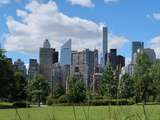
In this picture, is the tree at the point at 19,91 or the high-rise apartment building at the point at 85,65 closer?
the high-rise apartment building at the point at 85,65

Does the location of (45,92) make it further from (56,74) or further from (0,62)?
(56,74)

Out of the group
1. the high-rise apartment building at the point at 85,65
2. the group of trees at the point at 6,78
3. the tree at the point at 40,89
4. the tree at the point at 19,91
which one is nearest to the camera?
the high-rise apartment building at the point at 85,65

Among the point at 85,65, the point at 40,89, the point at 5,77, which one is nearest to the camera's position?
the point at 85,65

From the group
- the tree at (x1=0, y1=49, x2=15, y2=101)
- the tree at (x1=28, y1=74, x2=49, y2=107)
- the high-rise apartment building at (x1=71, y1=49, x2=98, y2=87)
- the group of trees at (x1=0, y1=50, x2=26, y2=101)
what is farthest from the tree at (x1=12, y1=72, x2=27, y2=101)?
the high-rise apartment building at (x1=71, y1=49, x2=98, y2=87)

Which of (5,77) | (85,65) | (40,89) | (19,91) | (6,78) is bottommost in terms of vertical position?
(85,65)

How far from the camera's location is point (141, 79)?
310 ft

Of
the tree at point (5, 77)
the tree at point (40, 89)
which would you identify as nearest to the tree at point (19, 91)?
the tree at point (40, 89)

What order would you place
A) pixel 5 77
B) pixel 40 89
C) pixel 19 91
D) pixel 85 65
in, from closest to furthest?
pixel 85 65 → pixel 5 77 → pixel 40 89 → pixel 19 91

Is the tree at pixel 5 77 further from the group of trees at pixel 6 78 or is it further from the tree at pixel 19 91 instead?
the tree at pixel 19 91

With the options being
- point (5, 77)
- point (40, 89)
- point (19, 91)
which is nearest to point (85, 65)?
point (5, 77)

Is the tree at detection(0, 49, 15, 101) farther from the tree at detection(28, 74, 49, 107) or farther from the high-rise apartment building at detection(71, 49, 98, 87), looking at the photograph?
the high-rise apartment building at detection(71, 49, 98, 87)

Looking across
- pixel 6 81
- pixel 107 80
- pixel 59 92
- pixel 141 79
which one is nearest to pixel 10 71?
pixel 6 81

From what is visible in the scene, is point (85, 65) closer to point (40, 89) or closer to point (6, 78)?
point (6, 78)

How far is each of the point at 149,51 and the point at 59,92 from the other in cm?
9380
